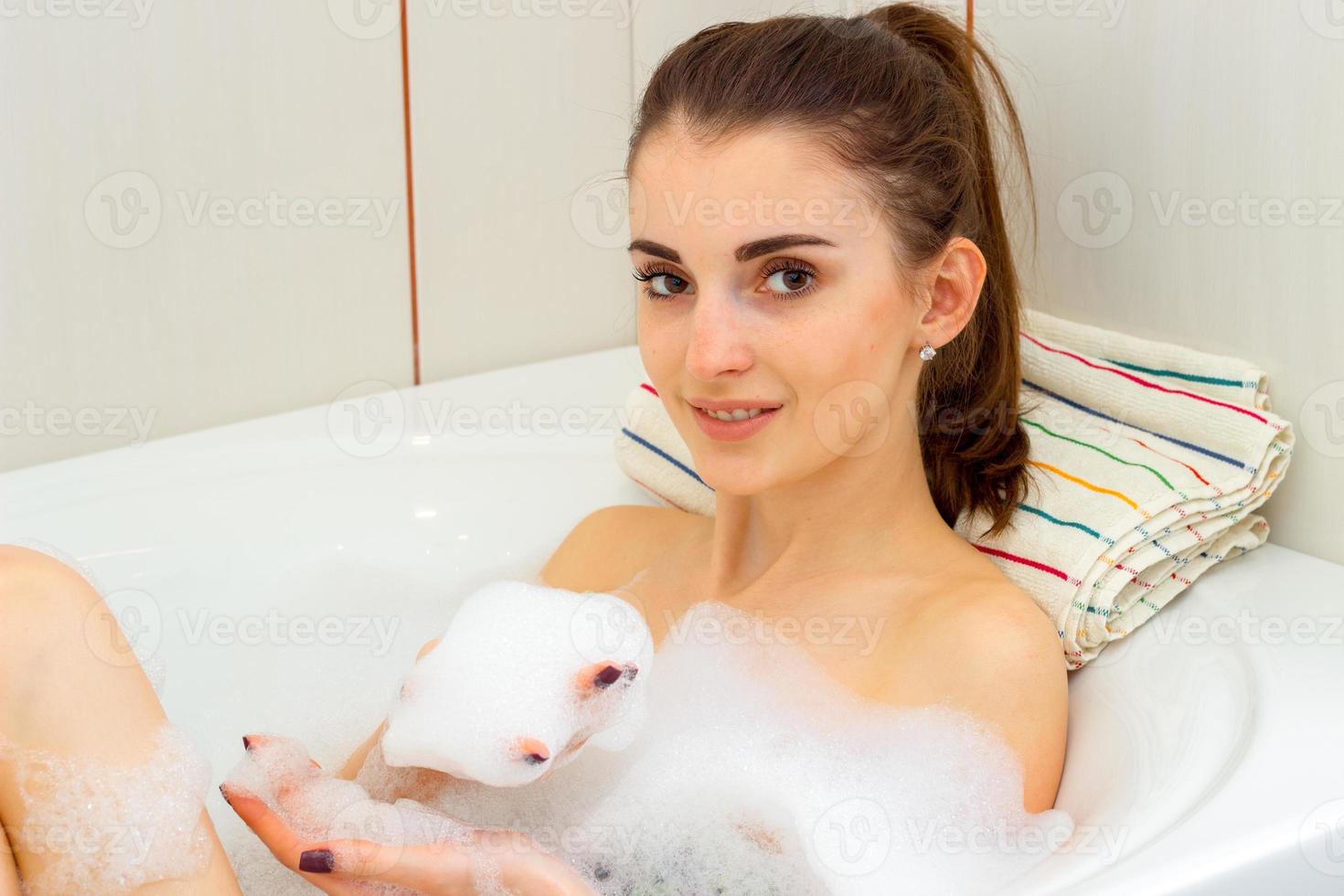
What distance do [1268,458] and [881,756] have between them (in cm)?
40

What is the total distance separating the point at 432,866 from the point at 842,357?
45 centimetres

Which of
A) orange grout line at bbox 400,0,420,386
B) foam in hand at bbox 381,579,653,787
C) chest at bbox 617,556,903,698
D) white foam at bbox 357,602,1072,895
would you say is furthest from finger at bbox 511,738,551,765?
orange grout line at bbox 400,0,420,386

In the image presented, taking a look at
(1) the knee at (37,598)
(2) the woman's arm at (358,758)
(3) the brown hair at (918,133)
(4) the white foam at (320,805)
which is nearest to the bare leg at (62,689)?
(1) the knee at (37,598)

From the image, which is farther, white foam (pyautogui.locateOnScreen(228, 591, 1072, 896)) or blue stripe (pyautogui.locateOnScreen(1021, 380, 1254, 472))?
blue stripe (pyautogui.locateOnScreen(1021, 380, 1254, 472))

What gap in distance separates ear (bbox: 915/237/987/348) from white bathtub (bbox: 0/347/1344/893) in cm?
29

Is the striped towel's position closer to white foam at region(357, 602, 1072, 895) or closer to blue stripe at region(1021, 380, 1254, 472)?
blue stripe at region(1021, 380, 1254, 472)

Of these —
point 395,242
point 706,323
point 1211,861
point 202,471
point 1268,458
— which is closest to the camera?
point 1211,861

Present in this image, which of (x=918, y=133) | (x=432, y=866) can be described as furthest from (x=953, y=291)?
(x=432, y=866)

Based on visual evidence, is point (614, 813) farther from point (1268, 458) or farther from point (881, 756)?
point (1268, 458)

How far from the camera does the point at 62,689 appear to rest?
0.83m

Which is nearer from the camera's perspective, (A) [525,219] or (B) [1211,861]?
(B) [1211,861]

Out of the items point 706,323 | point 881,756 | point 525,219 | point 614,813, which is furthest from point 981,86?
point 525,219

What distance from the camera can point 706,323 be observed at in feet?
3.15

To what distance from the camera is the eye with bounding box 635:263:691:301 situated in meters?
1.01
